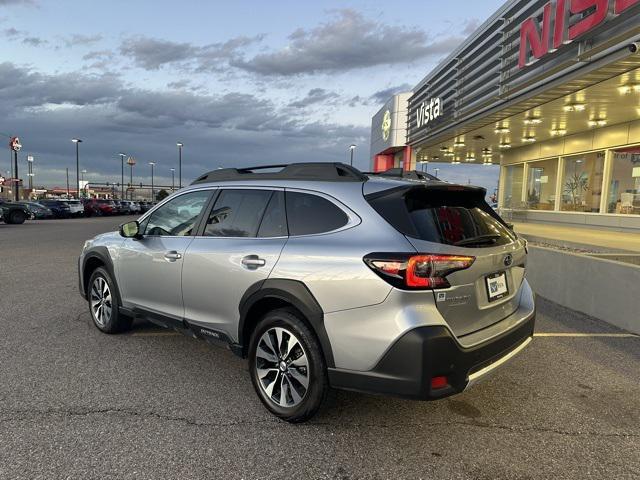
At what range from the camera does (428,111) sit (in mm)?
20953

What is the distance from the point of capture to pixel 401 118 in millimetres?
29422

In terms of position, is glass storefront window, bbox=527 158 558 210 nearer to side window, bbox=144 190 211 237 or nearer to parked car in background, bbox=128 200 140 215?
side window, bbox=144 190 211 237

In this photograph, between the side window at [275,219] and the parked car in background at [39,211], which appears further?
the parked car in background at [39,211]

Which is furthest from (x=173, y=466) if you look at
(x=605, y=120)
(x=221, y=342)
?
(x=605, y=120)

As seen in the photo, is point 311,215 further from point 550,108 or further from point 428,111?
point 428,111

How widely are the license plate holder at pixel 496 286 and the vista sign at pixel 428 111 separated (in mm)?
17016

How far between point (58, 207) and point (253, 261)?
39.9 metres

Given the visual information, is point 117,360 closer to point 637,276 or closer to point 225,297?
point 225,297

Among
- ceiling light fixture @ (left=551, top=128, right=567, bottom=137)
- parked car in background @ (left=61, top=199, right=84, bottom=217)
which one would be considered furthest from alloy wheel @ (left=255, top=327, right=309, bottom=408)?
parked car in background @ (left=61, top=199, right=84, bottom=217)

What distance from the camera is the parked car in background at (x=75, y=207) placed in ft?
130

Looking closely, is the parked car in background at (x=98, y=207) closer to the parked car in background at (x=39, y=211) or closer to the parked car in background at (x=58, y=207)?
the parked car in background at (x=58, y=207)

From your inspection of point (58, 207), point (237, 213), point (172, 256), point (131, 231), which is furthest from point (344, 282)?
point (58, 207)

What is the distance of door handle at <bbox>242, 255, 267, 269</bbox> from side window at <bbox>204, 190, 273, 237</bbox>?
0.22m

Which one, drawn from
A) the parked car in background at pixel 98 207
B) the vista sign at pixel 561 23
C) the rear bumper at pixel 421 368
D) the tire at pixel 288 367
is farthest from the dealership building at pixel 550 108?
the parked car in background at pixel 98 207
